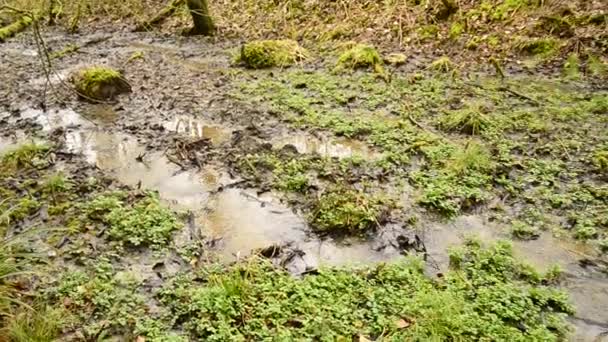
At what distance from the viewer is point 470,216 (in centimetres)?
443

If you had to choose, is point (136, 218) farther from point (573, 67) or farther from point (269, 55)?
point (573, 67)

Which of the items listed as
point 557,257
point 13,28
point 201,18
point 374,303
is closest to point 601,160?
point 557,257

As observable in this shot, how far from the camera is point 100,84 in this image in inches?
302

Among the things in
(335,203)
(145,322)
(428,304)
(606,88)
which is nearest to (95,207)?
(145,322)

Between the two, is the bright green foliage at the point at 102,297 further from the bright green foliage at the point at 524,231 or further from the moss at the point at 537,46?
the moss at the point at 537,46

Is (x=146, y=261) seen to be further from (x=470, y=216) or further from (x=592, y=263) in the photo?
(x=592, y=263)

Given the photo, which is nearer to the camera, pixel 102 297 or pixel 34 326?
pixel 34 326

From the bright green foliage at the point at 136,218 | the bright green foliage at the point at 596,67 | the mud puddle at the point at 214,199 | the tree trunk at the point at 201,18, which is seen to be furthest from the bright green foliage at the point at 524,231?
the tree trunk at the point at 201,18

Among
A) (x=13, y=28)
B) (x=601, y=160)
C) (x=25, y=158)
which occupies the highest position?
(x=601, y=160)

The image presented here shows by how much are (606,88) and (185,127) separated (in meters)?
5.51

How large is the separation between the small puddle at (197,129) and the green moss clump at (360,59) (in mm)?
2810

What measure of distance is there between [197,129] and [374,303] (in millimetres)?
3890

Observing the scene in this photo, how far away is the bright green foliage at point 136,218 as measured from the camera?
164 inches

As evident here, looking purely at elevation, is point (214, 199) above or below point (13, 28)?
above
